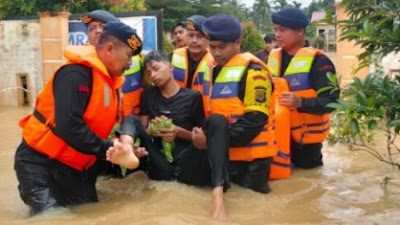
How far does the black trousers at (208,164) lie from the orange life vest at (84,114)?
0.89ft

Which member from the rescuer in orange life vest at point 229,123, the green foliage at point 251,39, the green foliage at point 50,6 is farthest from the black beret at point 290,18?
the green foliage at point 251,39

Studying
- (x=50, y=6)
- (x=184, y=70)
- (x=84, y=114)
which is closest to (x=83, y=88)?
(x=84, y=114)

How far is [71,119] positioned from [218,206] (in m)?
1.11

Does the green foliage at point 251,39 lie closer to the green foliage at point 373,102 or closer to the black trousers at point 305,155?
the black trousers at point 305,155

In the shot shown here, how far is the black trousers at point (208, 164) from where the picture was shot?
12.8 feet

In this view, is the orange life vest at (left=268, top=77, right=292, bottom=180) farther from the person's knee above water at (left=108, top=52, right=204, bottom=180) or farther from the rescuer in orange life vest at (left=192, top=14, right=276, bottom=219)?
the person's knee above water at (left=108, top=52, right=204, bottom=180)

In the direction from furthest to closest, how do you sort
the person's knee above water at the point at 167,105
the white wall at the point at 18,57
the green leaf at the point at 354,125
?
the white wall at the point at 18,57, the person's knee above water at the point at 167,105, the green leaf at the point at 354,125

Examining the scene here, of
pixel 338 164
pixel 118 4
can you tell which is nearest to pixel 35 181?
pixel 338 164

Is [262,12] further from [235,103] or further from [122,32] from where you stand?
[122,32]

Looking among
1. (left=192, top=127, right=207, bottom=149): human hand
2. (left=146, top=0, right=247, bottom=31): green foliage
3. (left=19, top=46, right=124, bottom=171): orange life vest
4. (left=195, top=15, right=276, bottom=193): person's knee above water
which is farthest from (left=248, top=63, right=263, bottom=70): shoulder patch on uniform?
(left=146, top=0, right=247, bottom=31): green foliage

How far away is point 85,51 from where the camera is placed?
12.0 feet

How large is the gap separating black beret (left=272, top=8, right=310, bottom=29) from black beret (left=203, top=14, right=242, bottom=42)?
1.00m

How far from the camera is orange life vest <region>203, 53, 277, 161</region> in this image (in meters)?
4.20

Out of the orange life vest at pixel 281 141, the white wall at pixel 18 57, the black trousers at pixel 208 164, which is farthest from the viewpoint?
the white wall at pixel 18 57
